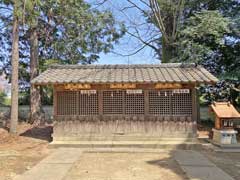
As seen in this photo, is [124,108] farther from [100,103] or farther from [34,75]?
[34,75]

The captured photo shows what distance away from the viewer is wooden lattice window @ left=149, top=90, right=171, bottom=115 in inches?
434

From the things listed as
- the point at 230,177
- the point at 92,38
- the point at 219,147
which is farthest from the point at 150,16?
the point at 230,177

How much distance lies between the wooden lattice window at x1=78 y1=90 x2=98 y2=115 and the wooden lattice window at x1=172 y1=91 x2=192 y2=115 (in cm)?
283

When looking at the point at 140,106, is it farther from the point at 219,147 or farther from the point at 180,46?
the point at 180,46

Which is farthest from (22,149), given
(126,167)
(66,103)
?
(126,167)

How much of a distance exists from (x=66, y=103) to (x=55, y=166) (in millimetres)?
3945

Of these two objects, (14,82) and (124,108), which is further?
(14,82)

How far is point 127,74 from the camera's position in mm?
11547

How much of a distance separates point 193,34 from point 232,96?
4.66 m

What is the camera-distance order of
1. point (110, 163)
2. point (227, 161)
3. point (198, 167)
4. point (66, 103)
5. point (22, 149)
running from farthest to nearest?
point (66, 103) < point (22, 149) < point (227, 161) < point (110, 163) < point (198, 167)

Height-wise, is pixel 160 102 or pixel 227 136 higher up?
pixel 160 102

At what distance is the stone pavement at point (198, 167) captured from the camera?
257 inches

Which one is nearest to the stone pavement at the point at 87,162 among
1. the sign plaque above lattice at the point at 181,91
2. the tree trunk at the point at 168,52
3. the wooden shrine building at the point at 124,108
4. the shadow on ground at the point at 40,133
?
the wooden shrine building at the point at 124,108

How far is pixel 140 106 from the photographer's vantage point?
36.3ft
